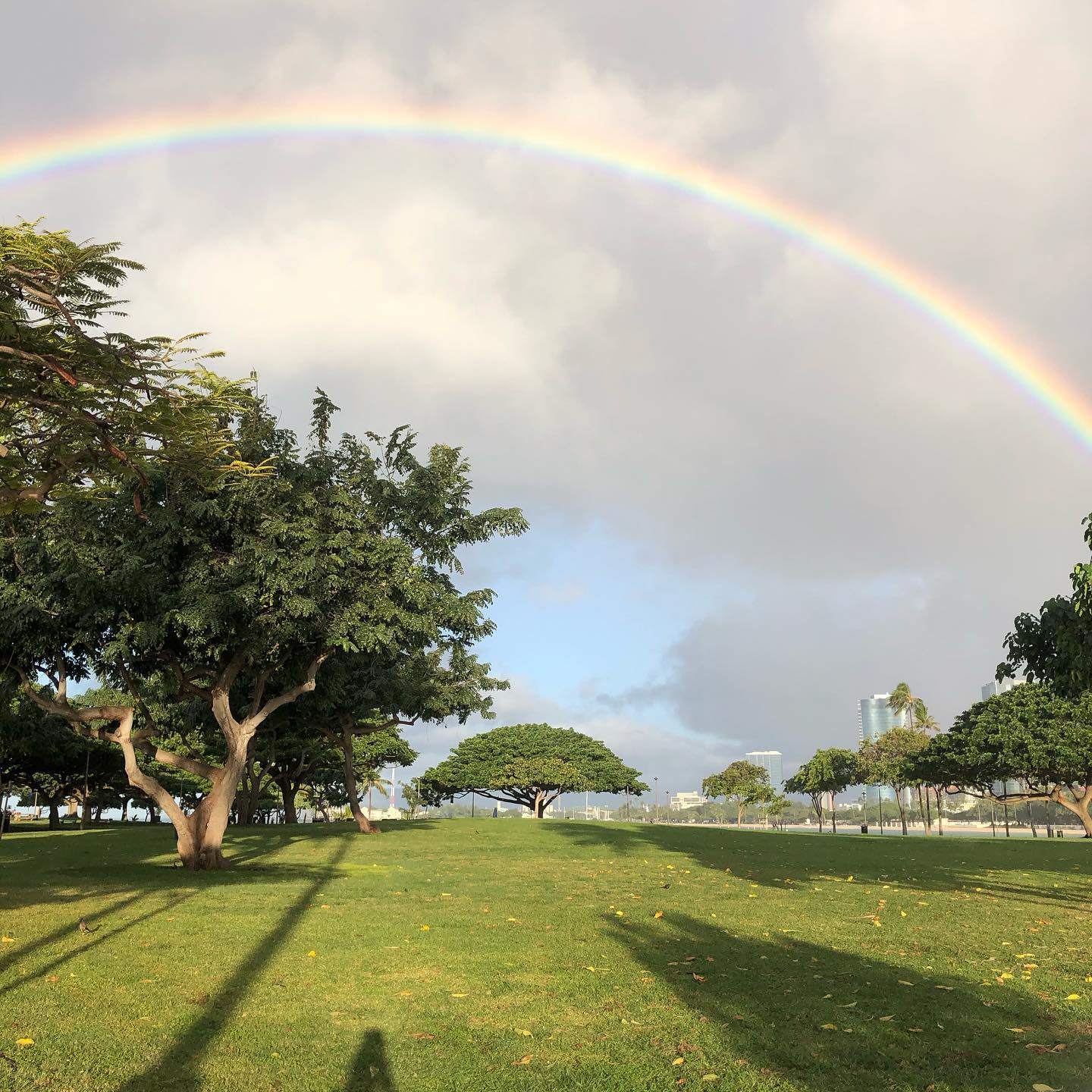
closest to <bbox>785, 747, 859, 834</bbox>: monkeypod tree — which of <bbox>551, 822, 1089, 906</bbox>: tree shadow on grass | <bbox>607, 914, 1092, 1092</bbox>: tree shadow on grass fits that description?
<bbox>551, 822, 1089, 906</bbox>: tree shadow on grass

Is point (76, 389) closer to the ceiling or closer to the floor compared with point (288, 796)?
closer to the ceiling

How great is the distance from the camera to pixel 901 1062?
6.02 m

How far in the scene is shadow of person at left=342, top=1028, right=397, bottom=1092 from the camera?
219 inches

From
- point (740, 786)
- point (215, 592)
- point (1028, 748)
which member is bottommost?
point (740, 786)

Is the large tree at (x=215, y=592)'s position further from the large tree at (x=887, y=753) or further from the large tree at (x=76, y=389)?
the large tree at (x=887, y=753)

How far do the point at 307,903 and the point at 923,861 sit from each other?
795 inches

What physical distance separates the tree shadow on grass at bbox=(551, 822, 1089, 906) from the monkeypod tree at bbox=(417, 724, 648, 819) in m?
35.1

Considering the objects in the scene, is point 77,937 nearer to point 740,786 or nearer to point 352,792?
point 352,792

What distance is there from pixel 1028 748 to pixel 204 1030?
5770 centimetres

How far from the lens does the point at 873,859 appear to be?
27047 millimetres

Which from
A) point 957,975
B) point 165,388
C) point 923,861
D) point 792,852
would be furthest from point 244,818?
point 957,975

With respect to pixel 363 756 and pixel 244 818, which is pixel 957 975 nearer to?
pixel 244 818

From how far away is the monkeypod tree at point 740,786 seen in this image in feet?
326

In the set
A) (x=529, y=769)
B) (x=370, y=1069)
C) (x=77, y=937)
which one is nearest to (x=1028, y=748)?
(x=529, y=769)
